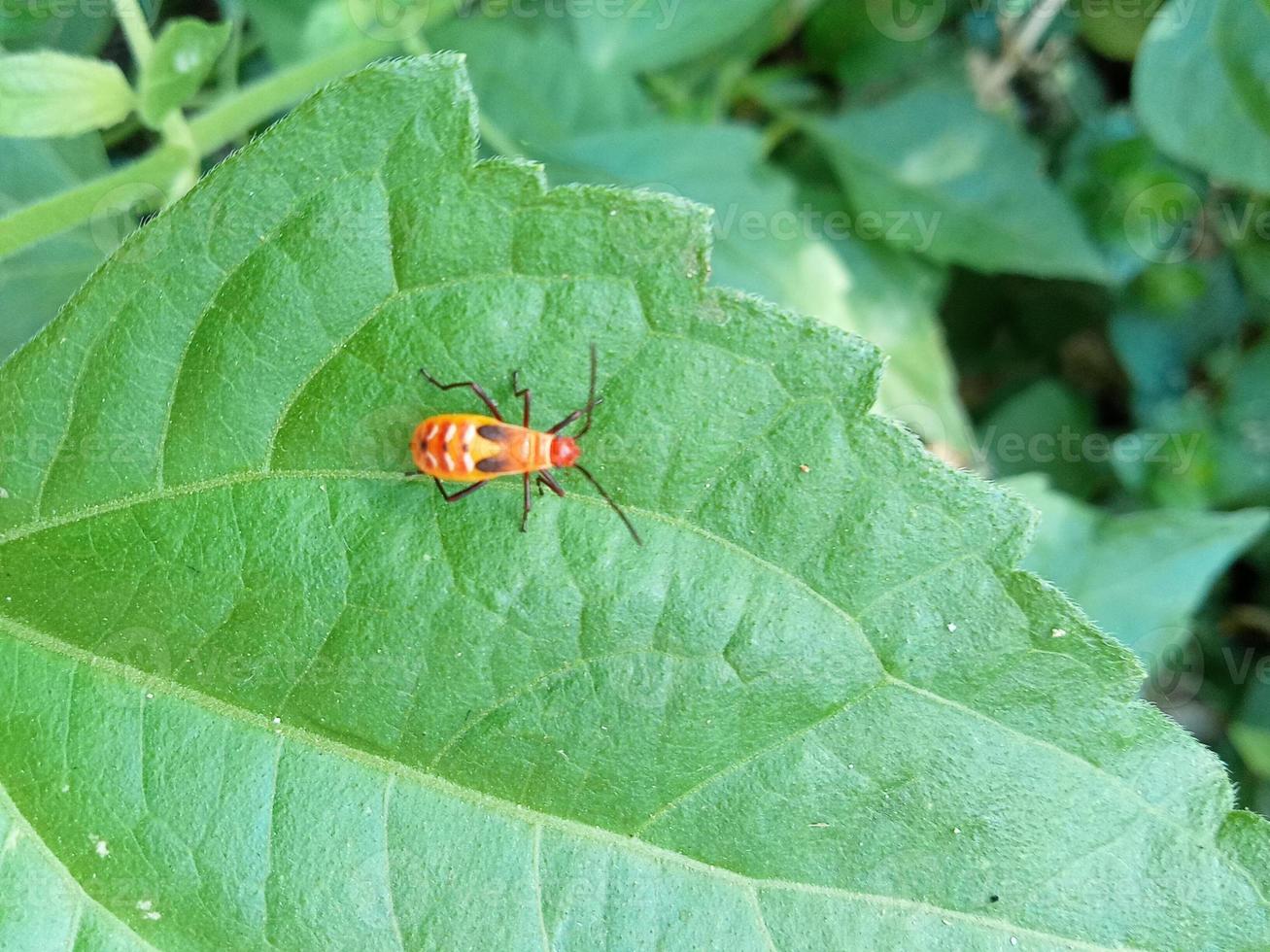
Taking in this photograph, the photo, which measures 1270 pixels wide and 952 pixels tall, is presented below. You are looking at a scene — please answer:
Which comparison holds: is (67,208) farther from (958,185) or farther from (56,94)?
(958,185)

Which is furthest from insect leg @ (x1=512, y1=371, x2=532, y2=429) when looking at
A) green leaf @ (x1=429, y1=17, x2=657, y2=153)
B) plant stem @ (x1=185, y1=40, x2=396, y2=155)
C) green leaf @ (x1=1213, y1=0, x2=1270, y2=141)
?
green leaf @ (x1=1213, y1=0, x2=1270, y2=141)

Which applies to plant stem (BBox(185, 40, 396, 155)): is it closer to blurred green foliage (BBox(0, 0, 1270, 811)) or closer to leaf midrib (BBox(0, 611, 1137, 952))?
blurred green foliage (BBox(0, 0, 1270, 811))

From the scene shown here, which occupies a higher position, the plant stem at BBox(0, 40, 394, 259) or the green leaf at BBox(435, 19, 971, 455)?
the plant stem at BBox(0, 40, 394, 259)

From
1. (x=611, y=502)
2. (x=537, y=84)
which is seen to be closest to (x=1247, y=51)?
(x=537, y=84)

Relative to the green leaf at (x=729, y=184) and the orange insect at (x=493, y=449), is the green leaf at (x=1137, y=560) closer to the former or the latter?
the green leaf at (x=729, y=184)

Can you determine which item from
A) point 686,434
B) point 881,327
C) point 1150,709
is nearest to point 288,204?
point 686,434

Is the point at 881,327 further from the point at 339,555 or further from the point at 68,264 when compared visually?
the point at 68,264

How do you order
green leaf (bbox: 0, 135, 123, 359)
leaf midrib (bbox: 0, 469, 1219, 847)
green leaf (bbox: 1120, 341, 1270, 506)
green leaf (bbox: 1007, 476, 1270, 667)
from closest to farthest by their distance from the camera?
leaf midrib (bbox: 0, 469, 1219, 847) < green leaf (bbox: 0, 135, 123, 359) < green leaf (bbox: 1007, 476, 1270, 667) < green leaf (bbox: 1120, 341, 1270, 506)
